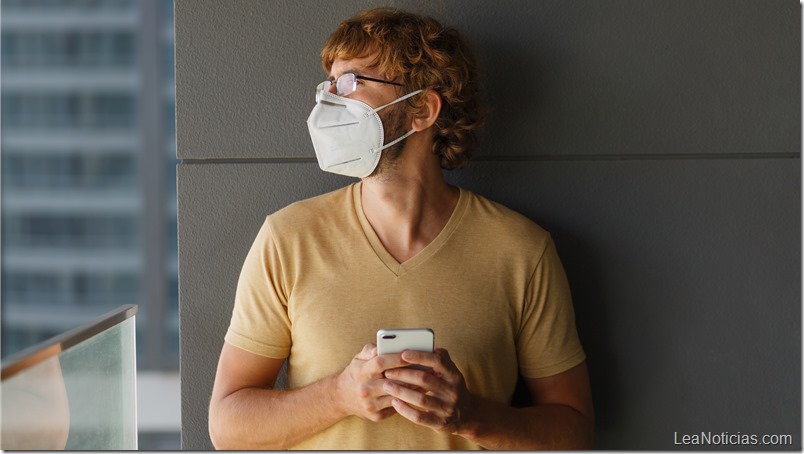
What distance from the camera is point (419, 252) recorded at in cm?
179

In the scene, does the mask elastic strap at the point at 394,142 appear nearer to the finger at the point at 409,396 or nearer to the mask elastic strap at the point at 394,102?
the mask elastic strap at the point at 394,102

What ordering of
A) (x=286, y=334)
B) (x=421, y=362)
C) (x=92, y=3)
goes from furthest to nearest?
1. (x=92, y=3)
2. (x=286, y=334)
3. (x=421, y=362)

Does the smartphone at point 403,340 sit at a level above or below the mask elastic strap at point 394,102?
below

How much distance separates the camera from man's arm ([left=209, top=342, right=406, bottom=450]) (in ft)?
5.36

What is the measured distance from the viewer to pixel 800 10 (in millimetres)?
2002

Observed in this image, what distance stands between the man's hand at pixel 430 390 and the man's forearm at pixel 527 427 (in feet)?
0.29

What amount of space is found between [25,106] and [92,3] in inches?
30.8

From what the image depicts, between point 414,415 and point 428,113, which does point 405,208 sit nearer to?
Result: point 428,113

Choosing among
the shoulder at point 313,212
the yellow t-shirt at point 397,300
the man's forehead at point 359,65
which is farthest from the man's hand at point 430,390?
the man's forehead at point 359,65

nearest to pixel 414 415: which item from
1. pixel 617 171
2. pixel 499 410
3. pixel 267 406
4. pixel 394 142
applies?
pixel 499 410

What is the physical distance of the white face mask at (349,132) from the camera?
5.85ft

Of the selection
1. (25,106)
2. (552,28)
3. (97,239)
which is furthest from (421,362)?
(25,106)

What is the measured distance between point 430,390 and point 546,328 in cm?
40

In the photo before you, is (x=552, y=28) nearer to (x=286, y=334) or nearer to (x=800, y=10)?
(x=800, y=10)
